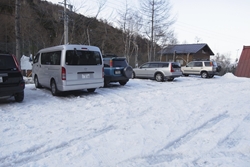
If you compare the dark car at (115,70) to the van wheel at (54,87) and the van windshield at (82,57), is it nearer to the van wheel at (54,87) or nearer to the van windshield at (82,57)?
the van windshield at (82,57)

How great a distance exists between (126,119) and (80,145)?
5.66ft

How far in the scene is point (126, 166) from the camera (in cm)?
284

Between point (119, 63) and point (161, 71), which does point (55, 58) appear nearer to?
point (119, 63)

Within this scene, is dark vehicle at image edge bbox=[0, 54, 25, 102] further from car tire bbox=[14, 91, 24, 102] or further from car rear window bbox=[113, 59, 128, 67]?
car rear window bbox=[113, 59, 128, 67]

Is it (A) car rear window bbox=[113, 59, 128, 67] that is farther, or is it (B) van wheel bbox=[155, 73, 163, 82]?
(B) van wheel bbox=[155, 73, 163, 82]

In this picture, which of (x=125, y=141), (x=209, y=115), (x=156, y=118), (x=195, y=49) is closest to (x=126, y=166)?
(x=125, y=141)

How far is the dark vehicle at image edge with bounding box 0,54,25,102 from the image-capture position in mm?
5801

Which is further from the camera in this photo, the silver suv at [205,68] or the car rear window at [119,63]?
the silver suv at [205,68]

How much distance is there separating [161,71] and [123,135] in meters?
10.8

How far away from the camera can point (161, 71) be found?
14.2 meters

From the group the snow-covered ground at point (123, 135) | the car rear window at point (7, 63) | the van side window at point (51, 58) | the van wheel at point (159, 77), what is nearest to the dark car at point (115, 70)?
the van side window at point (51, 58)

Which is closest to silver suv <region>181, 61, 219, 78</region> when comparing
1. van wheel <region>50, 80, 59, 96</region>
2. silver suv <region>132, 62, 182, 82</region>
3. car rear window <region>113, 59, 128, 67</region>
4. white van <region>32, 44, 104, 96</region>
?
silver suv <region>132, 62, 182, 82</region>

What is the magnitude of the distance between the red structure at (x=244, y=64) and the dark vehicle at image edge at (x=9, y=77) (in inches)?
867

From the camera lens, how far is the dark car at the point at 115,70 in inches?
395
